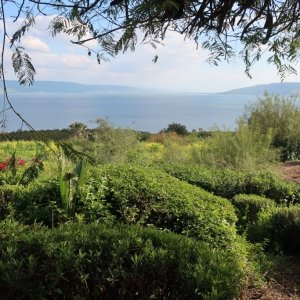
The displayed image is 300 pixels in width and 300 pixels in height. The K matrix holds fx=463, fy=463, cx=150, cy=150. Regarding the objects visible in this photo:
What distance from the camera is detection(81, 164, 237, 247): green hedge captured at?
14.5 ft

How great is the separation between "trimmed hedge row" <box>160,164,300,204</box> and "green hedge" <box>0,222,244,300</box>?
17.2 ft

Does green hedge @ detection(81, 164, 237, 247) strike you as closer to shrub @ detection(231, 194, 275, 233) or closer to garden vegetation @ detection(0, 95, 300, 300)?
garden vegetation @ detection(0, 95, 300, 300)

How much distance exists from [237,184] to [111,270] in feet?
19.5

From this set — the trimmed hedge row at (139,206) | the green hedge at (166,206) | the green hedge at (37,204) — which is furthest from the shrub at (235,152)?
the green hedge at (37,204)

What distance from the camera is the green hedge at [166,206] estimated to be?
4.41m

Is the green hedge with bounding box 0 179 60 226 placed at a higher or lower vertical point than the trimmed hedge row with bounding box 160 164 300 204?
higher

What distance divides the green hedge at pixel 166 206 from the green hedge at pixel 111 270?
4.80ft

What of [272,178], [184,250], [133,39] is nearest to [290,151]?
[272,178]

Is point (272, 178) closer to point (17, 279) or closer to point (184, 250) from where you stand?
point (184, 250)

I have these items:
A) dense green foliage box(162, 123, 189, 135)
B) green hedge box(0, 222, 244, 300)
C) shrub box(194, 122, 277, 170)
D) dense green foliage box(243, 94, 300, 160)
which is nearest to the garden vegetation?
green hedge box(0, 222, 244, 300)

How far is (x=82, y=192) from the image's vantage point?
5.04 metres

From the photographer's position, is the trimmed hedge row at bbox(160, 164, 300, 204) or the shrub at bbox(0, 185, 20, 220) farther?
the trimmed hedge row at bbox(160, 164, 300, 204)

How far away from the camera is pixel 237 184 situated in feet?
27.3

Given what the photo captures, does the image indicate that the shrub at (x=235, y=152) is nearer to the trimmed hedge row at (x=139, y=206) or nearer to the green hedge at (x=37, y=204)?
the trimmed hedge row at (x=139, y=206)
